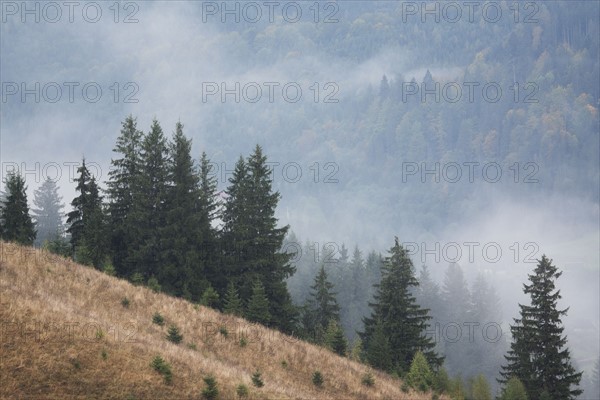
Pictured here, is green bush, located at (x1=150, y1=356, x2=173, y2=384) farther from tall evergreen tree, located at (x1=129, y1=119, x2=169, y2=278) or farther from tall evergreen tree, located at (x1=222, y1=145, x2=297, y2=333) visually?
tall evergreen tree, located at (x1=222, y1=145, x2=297, y2=333)

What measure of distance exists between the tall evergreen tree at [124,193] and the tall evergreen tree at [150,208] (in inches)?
16.1

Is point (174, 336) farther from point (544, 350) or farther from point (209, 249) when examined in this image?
point (544, 350)

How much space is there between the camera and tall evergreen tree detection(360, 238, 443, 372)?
1599 inches

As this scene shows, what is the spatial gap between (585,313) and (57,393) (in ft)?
687

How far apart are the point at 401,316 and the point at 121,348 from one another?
2780 centimetres

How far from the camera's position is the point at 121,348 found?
16938mm

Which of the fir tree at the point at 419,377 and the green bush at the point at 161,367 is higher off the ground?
the green bush at the point at 161,367

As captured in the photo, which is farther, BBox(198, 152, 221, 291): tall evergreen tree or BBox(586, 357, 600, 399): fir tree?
BBox(586, 357, 600, 399): fir tree

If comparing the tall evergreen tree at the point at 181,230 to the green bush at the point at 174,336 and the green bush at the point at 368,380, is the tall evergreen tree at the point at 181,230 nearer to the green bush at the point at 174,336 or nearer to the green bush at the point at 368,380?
the green bush at the point at 174,336

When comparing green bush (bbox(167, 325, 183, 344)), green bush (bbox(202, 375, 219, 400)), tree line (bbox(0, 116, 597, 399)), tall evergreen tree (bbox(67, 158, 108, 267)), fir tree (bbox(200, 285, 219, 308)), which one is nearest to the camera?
green bush (bbox(202, 375, 219, 400))

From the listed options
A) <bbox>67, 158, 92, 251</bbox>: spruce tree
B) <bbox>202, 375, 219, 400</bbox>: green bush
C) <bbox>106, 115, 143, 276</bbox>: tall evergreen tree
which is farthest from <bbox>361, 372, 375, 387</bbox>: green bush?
<bbox>67, 158, 92, 251</bbox>: spruce tree

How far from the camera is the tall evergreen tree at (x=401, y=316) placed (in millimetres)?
40625

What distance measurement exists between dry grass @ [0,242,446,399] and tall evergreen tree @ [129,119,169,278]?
449 inches

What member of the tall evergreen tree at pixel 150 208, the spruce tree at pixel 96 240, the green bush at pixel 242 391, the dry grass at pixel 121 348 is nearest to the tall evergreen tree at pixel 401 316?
the dry grass at pixel 121 348
